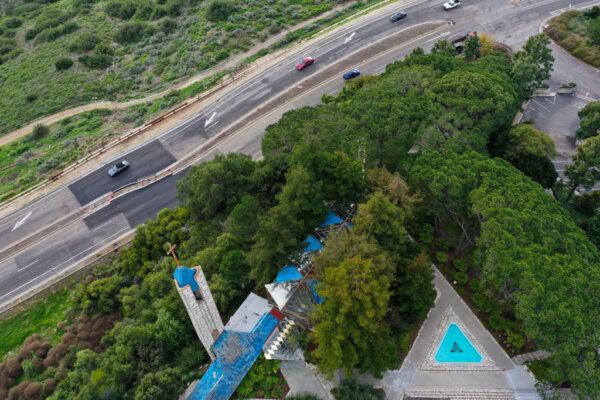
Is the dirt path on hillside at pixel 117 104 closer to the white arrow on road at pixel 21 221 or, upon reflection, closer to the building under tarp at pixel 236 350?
the white arrow on road at pixel 21 221

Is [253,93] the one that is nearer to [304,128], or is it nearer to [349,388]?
[304,128]

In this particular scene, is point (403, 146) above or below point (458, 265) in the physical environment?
above

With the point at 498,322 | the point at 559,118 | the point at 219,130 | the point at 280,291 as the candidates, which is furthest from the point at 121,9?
the point at 498,322

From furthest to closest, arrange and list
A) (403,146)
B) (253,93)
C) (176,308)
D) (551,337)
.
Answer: (253,93)
(403,146)
(176,308)
(551,337)

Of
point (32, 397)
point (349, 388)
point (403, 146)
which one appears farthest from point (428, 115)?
point (32, 397)

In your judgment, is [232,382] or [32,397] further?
[32,397]

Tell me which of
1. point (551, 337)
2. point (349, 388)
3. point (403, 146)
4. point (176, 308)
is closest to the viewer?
point (551, 337)

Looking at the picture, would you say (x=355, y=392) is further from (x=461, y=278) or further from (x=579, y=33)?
(x=579, y=33)
